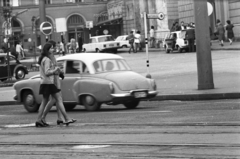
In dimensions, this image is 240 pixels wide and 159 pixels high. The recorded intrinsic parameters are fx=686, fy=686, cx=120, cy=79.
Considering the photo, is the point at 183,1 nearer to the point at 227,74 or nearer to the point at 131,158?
the point at 227,74

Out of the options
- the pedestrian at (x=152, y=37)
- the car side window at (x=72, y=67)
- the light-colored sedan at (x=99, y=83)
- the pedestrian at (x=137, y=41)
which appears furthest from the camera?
the pedestrian at (x=152, y=37)

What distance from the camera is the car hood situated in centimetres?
1681

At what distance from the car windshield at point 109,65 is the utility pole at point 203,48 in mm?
3643

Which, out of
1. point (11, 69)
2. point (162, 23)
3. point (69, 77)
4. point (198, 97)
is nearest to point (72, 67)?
point (69, 77)

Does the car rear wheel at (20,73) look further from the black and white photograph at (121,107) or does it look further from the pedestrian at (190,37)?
the pedestrian at (190,37)

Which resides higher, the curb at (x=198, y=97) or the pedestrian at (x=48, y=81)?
the pedestrian at (x=48, y=81)

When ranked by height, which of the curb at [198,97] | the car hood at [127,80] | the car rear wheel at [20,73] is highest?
the car hood at [127,80]

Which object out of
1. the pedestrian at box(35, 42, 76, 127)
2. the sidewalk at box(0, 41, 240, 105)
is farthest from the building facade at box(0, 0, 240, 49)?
the pedestrian at box(35, 42, 76, 127)

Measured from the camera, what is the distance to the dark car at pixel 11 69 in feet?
118

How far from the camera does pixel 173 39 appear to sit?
147 feet

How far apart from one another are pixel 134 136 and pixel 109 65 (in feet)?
23.7

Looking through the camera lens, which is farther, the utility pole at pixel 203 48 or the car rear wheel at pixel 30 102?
the utility pole at pixel 203 48

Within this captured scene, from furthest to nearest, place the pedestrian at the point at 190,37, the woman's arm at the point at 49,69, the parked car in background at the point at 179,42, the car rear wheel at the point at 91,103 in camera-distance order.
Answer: the parked car in background at the point at 179,42 → the pedestrian at the point at 190,37 → the car rear wheel at the point at 91,103 → the woman's arm at the point at 49,69

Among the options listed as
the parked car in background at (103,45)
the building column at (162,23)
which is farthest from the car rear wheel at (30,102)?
the building column at (162,23)
